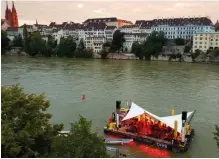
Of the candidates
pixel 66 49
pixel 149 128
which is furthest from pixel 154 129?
pixel 66 49

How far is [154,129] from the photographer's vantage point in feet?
43.9

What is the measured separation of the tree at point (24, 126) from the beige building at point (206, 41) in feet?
171

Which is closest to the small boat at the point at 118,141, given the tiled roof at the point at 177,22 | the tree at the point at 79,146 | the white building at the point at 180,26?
the tree at the point at 79,146

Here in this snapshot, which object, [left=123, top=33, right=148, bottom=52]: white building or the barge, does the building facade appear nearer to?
[left=123, top=33, right=148, bottom=52]: white building

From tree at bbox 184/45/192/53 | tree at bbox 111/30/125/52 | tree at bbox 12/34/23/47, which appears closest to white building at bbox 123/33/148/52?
tree at bbox 111/30/125/52

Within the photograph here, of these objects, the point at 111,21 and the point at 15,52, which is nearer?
the point at 15,52

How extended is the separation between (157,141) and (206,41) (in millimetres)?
48216

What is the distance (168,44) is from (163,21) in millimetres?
8658

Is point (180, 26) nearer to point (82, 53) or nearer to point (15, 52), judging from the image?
point (82, 53)

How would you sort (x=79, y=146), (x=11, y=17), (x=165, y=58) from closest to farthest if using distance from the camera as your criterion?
(x=79, y=146) < (x=165, y=58) < (x=11, y=17)

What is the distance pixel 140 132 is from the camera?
13570 mm

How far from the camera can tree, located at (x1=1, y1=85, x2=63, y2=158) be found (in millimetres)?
7852

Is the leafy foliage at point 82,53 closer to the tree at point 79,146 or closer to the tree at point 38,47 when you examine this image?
the tree at point 38,47

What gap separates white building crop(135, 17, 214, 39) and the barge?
5329 cm
